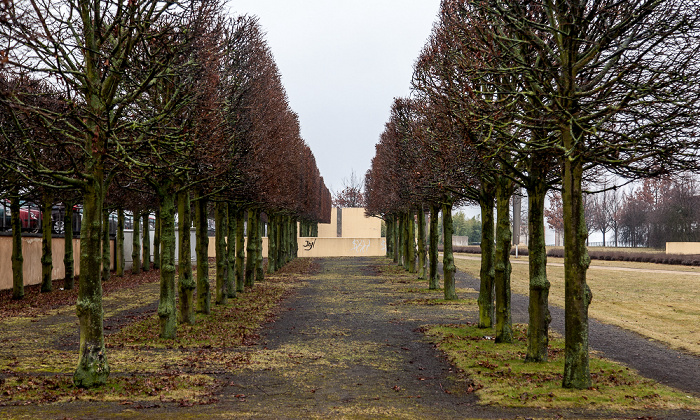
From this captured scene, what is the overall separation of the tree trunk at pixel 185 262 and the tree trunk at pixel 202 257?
1.56 m

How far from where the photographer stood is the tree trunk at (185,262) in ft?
53.1

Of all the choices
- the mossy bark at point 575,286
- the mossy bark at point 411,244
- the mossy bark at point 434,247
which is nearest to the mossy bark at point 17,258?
the mossy bark at point 434,247

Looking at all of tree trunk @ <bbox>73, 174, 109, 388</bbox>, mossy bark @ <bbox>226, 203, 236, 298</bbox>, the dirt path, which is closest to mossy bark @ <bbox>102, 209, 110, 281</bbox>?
mossy bark @ <bbox>226, 203, 236, 298</bbox>

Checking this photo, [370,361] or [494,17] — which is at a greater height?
[494,17]

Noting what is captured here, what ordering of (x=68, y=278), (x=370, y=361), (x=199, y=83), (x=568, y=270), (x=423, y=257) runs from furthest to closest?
1. (x=423, y=257)
2. (x=68, y=278)
3. (x=199, y=83)
4. (x=370, y=361)
5. (x=568, y=270)

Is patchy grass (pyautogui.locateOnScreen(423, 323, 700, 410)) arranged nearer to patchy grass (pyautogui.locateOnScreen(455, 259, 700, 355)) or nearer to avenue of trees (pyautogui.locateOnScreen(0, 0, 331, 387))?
patchy grass (pyautogui.locateOnScreen(455, 259, 700, 355))

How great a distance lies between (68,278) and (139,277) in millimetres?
8809

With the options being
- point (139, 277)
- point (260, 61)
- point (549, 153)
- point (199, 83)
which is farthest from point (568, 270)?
point (139, 277)

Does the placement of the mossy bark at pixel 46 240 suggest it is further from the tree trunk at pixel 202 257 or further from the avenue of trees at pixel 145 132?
the tree trunk at pixel 202 257

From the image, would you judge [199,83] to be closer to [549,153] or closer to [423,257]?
[549,153]

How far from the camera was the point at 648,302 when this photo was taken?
24.4 m

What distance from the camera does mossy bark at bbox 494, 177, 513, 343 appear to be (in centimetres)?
1402

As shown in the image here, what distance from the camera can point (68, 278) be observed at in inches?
1071

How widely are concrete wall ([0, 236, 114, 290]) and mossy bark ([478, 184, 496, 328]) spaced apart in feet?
66.8
